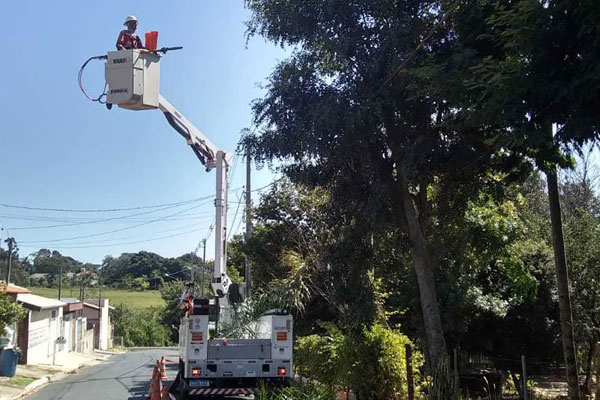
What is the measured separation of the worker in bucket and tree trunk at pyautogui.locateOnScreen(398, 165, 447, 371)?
5.87 meters

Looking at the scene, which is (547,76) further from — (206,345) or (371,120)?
(206,345)

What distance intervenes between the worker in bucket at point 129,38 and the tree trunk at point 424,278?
587 cm

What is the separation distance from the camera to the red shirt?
11.4 m

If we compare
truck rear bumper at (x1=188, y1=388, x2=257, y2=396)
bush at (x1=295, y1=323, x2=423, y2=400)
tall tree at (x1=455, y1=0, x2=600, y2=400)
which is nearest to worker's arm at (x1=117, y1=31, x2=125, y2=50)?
truck rear bumper at (x1=188, y1=388, x2=257, y2=396)

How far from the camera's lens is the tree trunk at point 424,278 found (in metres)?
9.83

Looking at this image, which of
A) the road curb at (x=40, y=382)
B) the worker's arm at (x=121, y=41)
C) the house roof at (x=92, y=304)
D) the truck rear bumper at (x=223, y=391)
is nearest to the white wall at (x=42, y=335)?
the road curb at (x=40, y=382)

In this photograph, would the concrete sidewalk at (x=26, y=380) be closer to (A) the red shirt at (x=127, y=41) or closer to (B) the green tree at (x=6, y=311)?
(B) the green tree at (x=6, y=311)

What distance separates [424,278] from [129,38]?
741 centimetres

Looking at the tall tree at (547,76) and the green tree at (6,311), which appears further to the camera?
the green tree at (6,311)

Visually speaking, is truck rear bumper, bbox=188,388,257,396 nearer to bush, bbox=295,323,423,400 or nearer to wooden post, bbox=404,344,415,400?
bush, bbox=295,323,423,400

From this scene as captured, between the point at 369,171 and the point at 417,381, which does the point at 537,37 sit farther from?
the point at 417,381

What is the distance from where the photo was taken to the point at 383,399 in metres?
10.3

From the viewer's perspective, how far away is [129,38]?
1146 cm

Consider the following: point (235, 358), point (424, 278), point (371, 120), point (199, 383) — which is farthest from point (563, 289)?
point (199, 383)
